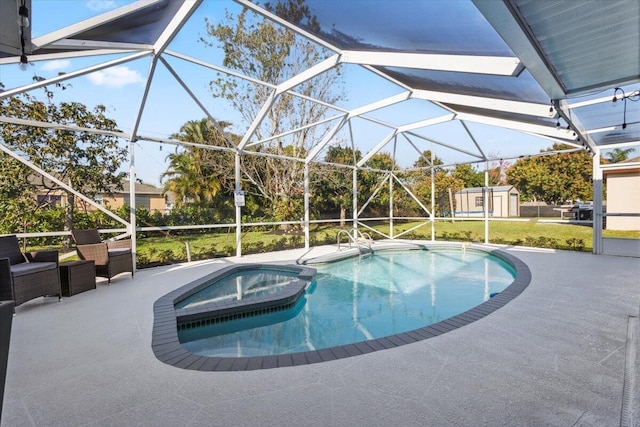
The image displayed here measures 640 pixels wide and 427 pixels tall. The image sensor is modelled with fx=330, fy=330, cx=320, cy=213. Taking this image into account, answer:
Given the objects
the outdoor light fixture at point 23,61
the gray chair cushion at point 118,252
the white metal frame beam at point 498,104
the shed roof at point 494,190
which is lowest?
the gray chair cushion at point 118,252

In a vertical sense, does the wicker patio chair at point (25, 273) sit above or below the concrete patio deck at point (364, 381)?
above

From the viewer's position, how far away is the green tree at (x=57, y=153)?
7.12 m

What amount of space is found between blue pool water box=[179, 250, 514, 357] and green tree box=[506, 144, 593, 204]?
14815mm

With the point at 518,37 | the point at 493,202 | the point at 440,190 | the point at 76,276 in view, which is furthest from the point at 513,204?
the point at 76,276

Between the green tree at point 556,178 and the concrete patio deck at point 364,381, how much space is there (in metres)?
20.0

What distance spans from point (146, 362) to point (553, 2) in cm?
474

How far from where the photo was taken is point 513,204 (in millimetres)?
20516

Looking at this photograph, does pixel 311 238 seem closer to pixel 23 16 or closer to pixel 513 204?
pixel 23 16

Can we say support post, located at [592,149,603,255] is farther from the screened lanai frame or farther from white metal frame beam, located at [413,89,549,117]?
white metal frame beam, located at [413,89,549,117]

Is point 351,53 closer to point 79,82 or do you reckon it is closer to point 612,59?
point 612,59

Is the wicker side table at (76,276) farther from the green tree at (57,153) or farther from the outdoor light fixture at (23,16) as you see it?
the outdoor light fixture at (23,16)

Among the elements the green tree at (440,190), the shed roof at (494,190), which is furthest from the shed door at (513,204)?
the green tree at (440,190)

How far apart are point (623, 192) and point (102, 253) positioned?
1352cm

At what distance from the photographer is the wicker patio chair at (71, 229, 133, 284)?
5.99m
